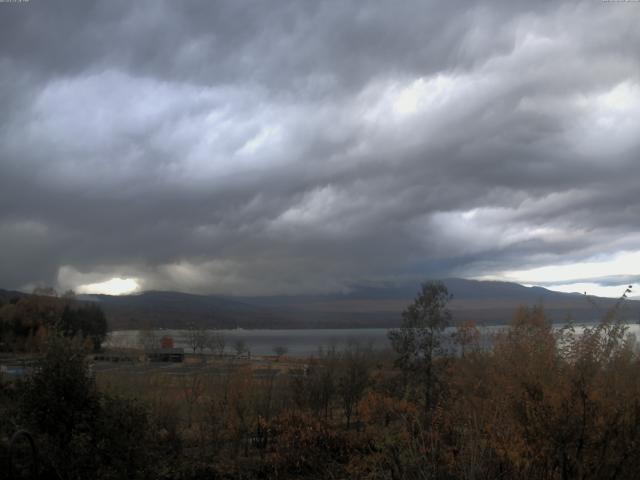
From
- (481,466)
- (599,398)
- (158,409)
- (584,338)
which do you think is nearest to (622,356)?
(584,338)

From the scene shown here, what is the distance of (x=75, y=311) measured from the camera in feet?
276

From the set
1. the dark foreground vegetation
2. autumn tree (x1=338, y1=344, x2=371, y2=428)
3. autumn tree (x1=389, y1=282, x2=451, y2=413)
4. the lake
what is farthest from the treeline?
the dark foreground vegetation

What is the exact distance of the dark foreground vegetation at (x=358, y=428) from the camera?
25.6 feet

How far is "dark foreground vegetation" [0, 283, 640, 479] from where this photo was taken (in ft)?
25.6

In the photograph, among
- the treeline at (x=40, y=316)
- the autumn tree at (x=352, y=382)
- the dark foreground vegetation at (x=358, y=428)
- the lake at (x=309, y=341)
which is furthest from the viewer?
the treeline at (x=40, y=316)

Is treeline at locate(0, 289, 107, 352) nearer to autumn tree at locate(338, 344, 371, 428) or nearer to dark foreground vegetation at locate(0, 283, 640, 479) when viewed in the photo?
autumn tree at locate(338, 344, 371, 428)

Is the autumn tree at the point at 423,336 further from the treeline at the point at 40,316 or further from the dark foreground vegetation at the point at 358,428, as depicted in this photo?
the treeline at the point at 40,316

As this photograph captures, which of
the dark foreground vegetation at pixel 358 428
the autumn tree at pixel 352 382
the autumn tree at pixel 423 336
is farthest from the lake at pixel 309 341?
the autumn tree at pixel 352 382

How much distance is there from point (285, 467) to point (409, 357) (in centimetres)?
1003

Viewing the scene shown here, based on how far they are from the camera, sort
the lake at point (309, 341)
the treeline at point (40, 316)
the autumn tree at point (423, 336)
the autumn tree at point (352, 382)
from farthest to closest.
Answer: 1. the treeline at point (40, 316)
2. the lake at point (309, 341)
3. the autumn tree at point (423, 336)
4. the autumn tree at point (352, 382)

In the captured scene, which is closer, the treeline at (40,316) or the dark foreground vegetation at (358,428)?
the dark foreground vegetation at (358,428)

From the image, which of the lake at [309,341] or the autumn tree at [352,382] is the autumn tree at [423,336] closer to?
the lake at [309,341]

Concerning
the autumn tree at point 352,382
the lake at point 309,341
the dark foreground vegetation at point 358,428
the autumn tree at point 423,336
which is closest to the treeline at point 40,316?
the lake at point 309,341

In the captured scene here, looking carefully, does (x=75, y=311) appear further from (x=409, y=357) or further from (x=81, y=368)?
(x=81, y=368)
